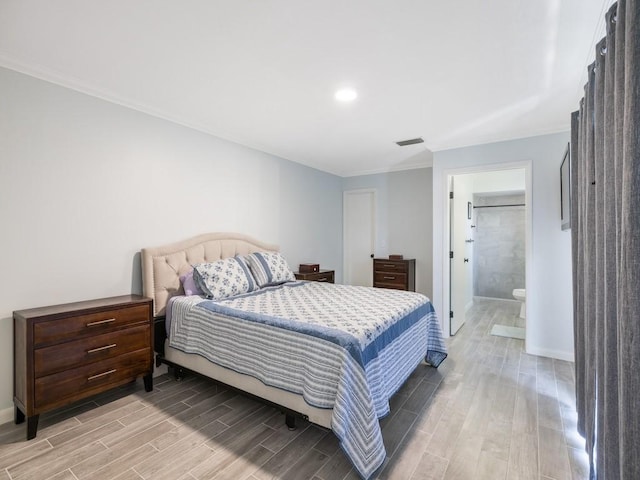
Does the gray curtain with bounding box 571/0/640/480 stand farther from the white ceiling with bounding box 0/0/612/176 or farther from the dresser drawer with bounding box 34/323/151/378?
the dresser drawer with bounding box 34/323/151/378

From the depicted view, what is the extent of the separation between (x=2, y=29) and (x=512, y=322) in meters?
6.23

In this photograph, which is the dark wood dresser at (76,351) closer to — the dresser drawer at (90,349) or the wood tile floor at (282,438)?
the dresser drawer at (90,349)

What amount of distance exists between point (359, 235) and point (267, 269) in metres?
2.58

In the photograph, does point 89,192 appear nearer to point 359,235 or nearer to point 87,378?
point 87,378

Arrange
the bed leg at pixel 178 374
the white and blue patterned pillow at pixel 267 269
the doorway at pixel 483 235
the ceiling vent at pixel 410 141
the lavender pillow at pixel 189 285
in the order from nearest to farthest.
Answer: the bed leg at pixel 178 374
the lavender pillow at pixel 189 285
the white and blue patterned pillow at pixel 267 269
the ceiling vent at pixel 410 141
the doorway at pixel 483 235

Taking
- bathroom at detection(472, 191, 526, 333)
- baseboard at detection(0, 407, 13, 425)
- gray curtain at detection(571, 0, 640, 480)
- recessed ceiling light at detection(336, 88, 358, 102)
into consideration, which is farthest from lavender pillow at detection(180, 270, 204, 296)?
bathroom at detection(472, 191, 526, 333)

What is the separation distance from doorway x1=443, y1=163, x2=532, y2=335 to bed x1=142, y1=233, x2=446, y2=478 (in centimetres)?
136

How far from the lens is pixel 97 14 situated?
1.69 m

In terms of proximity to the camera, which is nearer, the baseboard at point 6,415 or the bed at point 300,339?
the bed at point 300,339

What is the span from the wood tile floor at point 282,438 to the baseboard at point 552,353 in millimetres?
613

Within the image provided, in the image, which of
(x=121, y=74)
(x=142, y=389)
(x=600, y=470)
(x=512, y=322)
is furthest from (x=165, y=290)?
(x=512, y=322)

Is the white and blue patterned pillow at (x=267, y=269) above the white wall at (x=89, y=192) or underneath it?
underneath

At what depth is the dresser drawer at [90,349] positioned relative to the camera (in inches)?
79.7

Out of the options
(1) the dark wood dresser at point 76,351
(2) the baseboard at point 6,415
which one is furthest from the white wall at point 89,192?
(1) the dark wood dresser at point 76,351
